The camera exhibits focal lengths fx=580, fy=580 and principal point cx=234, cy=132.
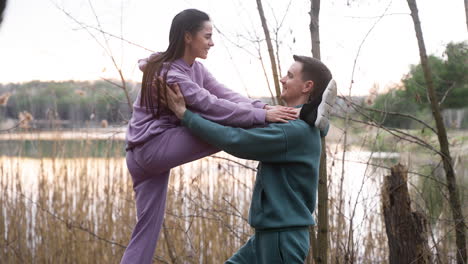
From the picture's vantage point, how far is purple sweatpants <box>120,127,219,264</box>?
5.97 feet

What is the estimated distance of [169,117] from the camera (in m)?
1.90

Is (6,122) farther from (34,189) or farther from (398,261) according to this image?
(398,261)

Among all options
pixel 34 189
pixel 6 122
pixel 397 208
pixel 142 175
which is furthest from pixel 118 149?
pixel 142 175

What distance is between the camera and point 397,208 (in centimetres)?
299

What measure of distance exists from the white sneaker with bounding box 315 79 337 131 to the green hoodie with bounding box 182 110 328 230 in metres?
0.04

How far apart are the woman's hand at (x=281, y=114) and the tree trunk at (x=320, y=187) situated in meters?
0.67

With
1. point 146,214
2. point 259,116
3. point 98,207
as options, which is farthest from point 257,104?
point 98,207

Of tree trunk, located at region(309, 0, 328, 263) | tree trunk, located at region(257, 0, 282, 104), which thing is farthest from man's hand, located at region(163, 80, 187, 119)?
tree trunk, located at region(309, 0, 328, 263)

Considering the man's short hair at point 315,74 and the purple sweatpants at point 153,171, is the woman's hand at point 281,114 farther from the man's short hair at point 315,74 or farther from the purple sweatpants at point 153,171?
the purple sweatpants at point 153,171

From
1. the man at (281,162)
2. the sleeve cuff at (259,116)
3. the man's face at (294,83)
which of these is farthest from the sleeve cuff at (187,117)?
the man's face at (294,83)

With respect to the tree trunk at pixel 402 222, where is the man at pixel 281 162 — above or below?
above

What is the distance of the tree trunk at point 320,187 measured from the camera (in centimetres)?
253

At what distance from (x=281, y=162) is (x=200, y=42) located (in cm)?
47

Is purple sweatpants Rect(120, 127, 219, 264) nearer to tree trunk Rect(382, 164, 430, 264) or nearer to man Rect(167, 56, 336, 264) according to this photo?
man Rect(167, 56, 336, 264)
